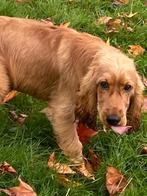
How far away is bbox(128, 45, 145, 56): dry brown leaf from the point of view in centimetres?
654

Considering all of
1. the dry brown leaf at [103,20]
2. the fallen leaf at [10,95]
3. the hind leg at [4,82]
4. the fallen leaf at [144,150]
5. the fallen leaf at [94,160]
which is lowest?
the fallen leaf at [94,160]

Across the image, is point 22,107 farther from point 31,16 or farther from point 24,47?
point 31,16

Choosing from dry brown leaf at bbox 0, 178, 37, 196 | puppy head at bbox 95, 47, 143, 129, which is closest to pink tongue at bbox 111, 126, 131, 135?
puppy head at bbox 95, 47, 143, 129

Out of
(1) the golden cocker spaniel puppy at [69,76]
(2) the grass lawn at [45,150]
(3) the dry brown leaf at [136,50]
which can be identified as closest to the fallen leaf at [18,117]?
(2) the grass lawn at [45,150]

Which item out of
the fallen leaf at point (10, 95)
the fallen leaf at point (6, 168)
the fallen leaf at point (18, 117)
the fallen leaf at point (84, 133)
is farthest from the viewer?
the fallen leaf at point (10, 95)

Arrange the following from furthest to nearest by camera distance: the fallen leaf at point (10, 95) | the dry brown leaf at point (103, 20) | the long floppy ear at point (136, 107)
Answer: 1. the dry brown leaf at point (103, 20)
2. the fallen leaf at point (10, 95)
3. the long floppy ear at point (136, 107)

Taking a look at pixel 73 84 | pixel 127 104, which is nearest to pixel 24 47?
pixel 73 84

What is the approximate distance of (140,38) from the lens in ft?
22.5

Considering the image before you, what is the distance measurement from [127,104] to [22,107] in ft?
4.12

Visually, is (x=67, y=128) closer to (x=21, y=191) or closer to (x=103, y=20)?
(x=21, y=191)

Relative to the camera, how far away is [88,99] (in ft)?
15.1

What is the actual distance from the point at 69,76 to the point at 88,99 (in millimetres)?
321

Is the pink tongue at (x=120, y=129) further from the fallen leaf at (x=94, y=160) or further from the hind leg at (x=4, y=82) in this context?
the hind leg at (x=4, y=82)

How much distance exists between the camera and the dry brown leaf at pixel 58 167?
4457 millimetres
